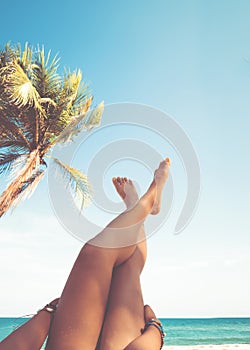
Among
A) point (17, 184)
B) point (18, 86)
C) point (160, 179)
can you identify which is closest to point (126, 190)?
point (160, 179)

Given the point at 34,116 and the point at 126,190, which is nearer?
the point at 126,190

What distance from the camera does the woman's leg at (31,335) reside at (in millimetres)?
1459

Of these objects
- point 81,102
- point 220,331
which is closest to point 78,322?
point 81,102

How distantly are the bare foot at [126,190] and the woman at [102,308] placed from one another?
2.27 ft

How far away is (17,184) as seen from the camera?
7.65 meters

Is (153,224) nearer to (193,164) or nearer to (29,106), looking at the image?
(193,164)

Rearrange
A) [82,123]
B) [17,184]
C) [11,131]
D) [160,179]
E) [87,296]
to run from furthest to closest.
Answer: [82,123], [11,131], [17,184], [160,179], [87,296]

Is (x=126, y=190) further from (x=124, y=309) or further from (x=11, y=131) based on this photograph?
(x=11, y=131)

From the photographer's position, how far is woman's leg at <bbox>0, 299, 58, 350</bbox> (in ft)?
4.79

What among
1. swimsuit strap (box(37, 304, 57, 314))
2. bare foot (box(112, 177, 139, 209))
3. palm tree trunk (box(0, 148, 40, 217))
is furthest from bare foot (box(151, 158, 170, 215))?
palm tree trunk (box(0, 148, 40, 217))

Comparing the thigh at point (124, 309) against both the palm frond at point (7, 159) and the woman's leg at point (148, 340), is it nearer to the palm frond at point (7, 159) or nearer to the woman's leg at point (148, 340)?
the woman's leg at point (148, 340)

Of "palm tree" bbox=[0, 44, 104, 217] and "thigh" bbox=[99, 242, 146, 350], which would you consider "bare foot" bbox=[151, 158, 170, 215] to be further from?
"palm tree" bbox=[0, 44, 104, 217]

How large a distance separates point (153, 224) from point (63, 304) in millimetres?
1966

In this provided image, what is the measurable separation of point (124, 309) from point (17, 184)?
6469 mm
